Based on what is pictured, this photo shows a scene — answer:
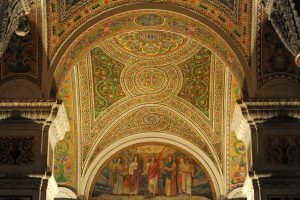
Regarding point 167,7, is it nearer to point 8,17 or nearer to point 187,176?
point 8,17

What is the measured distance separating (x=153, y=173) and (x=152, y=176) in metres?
0.07

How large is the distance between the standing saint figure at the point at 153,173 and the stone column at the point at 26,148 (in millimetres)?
4598

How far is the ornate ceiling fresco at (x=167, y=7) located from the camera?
485 inches

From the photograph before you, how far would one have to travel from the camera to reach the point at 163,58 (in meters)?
15.7

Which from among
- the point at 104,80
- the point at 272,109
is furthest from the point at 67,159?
the point at 272,109

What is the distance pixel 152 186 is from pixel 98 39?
4.51 meters

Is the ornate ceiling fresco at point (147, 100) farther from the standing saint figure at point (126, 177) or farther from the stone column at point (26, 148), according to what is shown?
the stone column at point (26, 148)

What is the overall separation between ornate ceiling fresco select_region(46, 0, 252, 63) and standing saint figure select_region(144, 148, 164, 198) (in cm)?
497

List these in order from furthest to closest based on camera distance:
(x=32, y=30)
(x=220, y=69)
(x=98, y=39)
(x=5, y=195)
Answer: (x=220, y=69) < (x=98, y=39) < (x=32, y=30) < (x=5, y=195)

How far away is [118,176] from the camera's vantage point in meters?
16.6

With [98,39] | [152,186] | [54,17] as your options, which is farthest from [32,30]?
[152,186]

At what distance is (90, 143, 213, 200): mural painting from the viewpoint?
53.7ft

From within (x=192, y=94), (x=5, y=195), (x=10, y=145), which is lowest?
(x=5, y=195)

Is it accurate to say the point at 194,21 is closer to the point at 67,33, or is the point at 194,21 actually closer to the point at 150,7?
the point at 150,7
